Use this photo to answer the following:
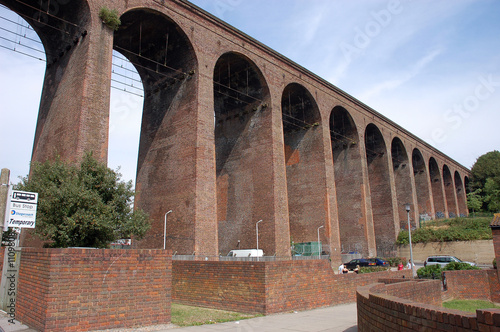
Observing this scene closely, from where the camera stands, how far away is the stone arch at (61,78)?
1638 centimetres

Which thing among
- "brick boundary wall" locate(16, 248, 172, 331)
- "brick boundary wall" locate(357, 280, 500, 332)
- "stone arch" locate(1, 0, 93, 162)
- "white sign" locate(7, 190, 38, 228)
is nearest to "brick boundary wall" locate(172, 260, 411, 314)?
"brick boundary wall" locate(16, 248, 172, 331)

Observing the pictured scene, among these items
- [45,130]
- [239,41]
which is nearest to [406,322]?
[45,130]

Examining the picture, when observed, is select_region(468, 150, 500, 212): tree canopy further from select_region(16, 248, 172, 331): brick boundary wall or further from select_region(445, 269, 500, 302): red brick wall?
select_region(16, 248, 172, 331): brick boundary wall

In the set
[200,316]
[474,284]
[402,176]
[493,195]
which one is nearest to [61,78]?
[200,316]

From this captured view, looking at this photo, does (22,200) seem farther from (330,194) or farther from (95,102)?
(330,194)

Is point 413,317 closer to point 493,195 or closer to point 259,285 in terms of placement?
point 259,285

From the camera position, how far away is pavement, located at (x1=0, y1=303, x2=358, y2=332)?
8077 mm

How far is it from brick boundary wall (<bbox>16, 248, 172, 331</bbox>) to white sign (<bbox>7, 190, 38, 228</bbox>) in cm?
61

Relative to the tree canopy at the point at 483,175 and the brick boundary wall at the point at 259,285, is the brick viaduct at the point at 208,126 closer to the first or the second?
the brick boundary wall at the point at 259,285

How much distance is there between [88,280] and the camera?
24.2 feet

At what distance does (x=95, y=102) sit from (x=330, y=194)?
19197 millimetres

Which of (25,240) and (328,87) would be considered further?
(328,87)

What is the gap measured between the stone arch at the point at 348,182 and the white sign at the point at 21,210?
3020 cm

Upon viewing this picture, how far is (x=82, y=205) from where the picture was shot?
11.9 m
